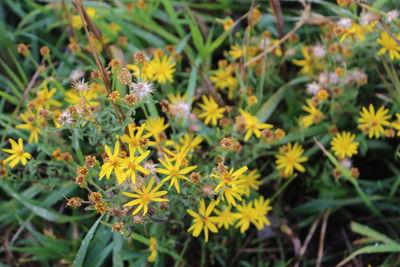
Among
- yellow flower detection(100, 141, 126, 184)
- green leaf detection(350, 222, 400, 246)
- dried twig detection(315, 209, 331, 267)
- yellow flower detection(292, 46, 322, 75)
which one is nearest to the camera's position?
yellow flower detection(100, 141, 126, 184)

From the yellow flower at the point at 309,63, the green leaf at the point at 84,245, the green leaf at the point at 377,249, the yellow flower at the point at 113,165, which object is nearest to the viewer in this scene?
the yellow flower at the point at 113,165

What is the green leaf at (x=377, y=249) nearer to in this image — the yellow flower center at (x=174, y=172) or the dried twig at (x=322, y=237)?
the dried twig at (x=322, y=237)

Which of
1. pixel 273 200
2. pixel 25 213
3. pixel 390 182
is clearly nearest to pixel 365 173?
pixel 390 182

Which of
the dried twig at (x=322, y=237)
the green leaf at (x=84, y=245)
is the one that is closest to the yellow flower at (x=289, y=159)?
the dried twig at (x=322, y=237)

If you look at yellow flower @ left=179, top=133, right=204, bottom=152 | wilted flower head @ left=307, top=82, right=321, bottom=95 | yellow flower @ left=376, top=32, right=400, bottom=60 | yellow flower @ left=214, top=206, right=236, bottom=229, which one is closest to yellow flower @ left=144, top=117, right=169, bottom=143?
yellow flower @ left=179, top=133, right=204, bottom=152

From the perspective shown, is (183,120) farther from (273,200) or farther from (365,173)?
(365,173)

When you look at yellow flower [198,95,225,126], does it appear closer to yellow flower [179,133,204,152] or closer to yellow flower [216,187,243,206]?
yellow flower [179,133,204,152]

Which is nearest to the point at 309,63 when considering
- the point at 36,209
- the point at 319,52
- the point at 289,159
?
the point at 319,52

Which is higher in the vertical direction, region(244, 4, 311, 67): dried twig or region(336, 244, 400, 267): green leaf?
region(244, 4, 311, 67): dried twig

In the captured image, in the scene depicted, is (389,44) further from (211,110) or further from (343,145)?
(211,110)
